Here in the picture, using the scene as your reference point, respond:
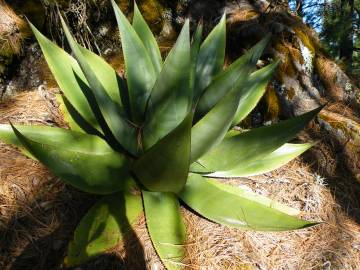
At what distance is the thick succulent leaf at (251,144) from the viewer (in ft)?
5.45

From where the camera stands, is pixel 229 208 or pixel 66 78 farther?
pixel 66 78

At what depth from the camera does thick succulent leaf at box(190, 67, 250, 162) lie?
1360 millimetres

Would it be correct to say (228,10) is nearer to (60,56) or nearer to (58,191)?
(60,56)

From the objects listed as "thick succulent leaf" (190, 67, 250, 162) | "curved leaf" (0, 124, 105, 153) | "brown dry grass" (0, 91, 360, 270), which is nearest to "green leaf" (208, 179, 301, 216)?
"brown dry grass" (0, 91, 360, 270)

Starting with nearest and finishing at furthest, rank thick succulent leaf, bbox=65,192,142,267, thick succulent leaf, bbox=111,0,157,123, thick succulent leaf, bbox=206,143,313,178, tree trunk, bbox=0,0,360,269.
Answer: thick succulent leaf, bbox=65,192,142,267, thick succulent leaf, bbox=111,0,157,123, thick succulent leaf, bbox=206,143,313,178, tree trunk, bbox=0,0,360,269

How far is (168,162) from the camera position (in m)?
1.37

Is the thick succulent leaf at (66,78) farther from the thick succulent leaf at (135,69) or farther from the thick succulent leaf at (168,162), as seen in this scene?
the thick succulent leaf at (168,162)

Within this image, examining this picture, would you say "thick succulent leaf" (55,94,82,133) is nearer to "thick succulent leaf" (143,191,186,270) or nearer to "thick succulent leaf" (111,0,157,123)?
"thick succulent leaf" (111,0,157,123)

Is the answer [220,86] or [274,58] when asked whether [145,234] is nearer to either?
[220,86]

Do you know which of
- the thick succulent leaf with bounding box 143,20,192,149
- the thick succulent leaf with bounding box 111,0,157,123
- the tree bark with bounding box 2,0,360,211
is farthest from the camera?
the tree bark with bounding box 2,0,360,211

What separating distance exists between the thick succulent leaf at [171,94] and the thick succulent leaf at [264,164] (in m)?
0.39


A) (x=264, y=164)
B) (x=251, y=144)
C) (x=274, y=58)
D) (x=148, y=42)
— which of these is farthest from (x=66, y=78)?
(x=274, y=58)

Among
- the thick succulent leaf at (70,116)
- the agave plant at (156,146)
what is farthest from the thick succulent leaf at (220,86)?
the thick succulent leaf at (70,116)

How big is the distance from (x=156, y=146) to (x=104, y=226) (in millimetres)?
397
